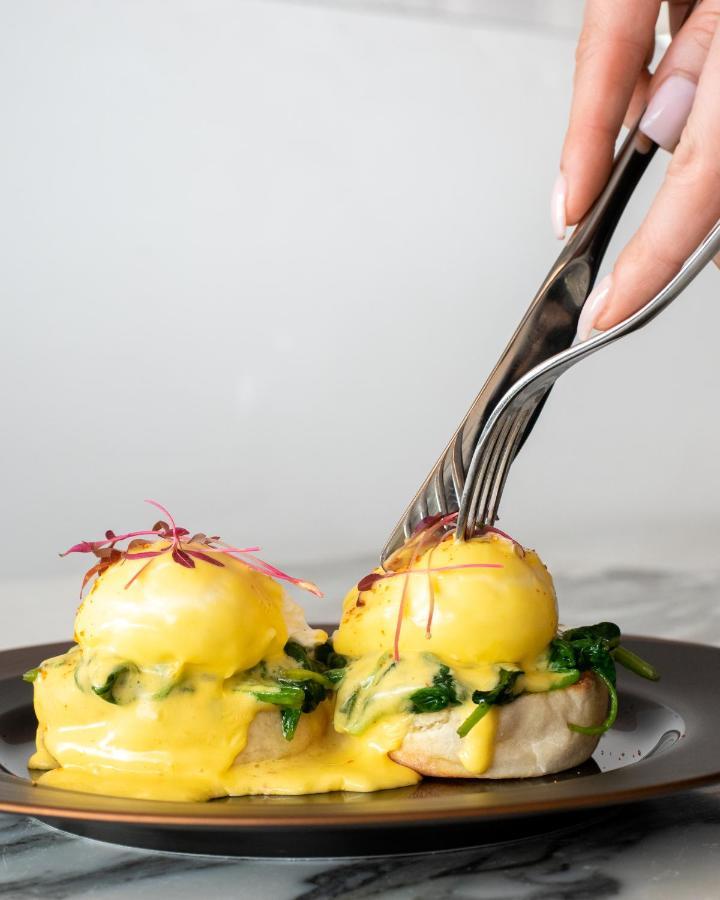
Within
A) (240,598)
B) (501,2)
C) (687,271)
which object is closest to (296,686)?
(240,598)

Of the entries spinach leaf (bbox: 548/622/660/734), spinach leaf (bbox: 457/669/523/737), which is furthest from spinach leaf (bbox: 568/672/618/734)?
spinach leaf (bbox: 457/669/523/737)

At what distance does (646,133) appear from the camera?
2223 mm

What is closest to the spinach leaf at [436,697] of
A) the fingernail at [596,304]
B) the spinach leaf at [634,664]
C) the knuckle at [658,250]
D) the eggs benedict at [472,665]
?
the eggs benedict at [472,665]

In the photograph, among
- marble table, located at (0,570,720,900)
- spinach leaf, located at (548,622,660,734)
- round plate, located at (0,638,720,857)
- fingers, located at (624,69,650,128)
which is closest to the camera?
round plate, located at (0,638,720,857)

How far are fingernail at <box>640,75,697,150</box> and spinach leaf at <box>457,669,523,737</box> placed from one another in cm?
91

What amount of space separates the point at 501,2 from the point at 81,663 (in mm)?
5360

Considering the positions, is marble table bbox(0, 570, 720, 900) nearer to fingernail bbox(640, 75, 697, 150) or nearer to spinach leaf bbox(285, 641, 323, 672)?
spinach leaf bbox(285, 641, 323, 672)

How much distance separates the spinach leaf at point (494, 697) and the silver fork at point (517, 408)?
0.88 feet

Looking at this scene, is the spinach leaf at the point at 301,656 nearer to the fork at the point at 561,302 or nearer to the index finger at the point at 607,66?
the fork at the point at 561,302

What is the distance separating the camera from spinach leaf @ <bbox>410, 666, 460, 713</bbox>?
2250 millimetres

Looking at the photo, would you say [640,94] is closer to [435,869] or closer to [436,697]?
[436,697]

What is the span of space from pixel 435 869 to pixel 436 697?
0.38m

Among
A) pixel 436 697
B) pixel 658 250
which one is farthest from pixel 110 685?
pixel 658 250

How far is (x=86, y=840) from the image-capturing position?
6.77 ft
